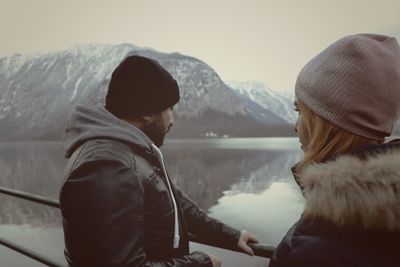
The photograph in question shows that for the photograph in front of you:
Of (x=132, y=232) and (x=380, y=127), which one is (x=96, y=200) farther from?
(x=380, y=127)

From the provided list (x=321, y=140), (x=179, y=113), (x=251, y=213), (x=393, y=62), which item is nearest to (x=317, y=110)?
(x=321, y=140)

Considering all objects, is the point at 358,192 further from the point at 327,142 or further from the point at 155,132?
the point at 155,132

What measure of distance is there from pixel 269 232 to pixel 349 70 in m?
33.4

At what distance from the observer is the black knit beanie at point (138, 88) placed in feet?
4.26

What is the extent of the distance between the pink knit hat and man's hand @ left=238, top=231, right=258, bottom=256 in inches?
22.0

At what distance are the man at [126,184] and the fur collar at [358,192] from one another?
0.49 m

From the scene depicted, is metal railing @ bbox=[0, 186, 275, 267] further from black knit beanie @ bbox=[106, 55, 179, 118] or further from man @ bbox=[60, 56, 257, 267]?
black knit beanie @ bbox=[106, 55, 179, 118]

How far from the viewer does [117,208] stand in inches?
43.3

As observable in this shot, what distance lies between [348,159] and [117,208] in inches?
23.9

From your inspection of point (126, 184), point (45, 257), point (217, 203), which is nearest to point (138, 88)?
point (126, 184)

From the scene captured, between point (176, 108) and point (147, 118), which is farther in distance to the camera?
point (176, 108)

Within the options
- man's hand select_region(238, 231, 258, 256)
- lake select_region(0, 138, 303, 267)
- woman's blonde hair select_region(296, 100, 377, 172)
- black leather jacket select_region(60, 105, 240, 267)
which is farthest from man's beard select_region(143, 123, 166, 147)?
lake select_region(0, 138, 303, 267)

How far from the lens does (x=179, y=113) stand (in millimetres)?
159125

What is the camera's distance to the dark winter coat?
31.4 inches
